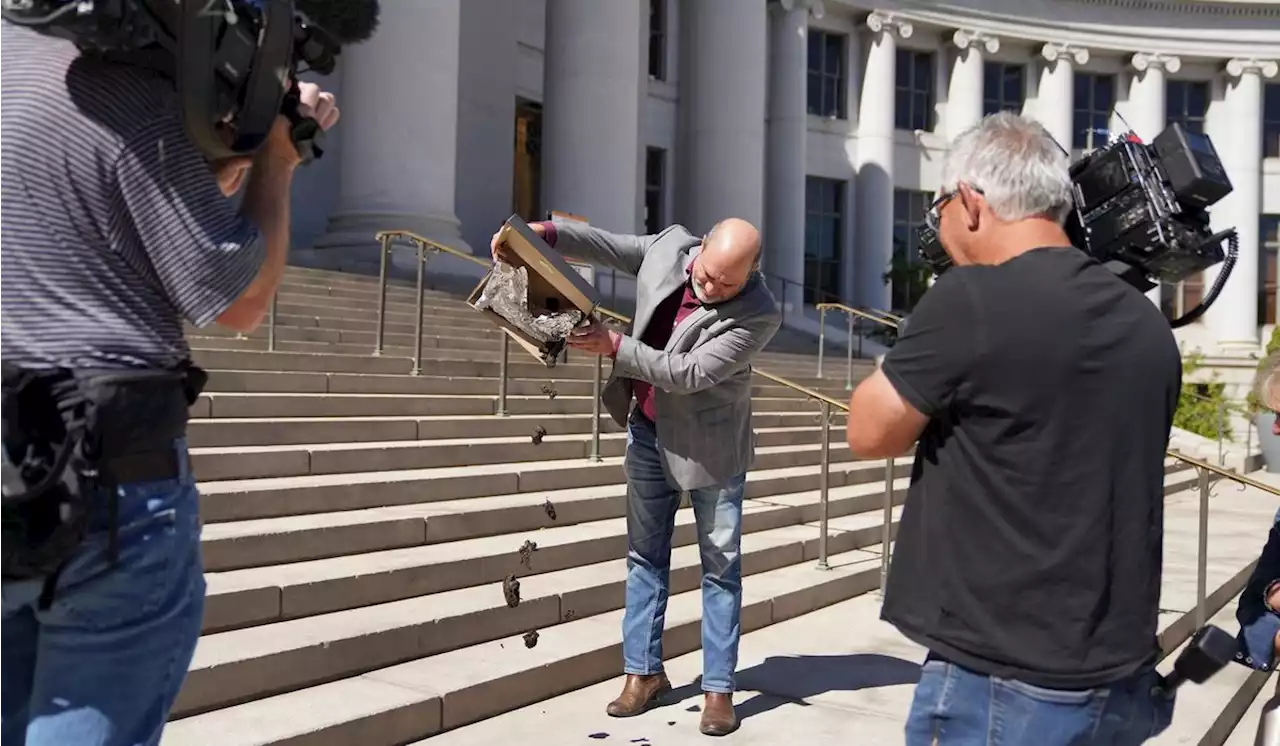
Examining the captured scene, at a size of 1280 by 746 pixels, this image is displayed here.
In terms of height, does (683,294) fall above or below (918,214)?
below

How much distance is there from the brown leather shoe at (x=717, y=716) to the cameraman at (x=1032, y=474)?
2309mm

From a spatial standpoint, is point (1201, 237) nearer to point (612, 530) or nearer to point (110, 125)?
point (110, 125)

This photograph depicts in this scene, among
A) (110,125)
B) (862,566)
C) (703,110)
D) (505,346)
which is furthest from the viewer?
(703,110)

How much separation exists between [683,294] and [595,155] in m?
13.2

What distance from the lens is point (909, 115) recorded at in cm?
3036

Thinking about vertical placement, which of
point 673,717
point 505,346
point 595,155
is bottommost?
point 673,717

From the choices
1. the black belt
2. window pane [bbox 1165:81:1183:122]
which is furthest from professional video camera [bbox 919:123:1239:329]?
window pane [bbox 1165:81:1183:122]

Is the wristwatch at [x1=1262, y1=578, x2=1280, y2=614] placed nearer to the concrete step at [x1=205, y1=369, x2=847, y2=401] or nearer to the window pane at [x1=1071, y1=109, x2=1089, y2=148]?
the concrete step at [x1=205, y1=369, x2=847, y2=401]

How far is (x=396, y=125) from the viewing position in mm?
13992

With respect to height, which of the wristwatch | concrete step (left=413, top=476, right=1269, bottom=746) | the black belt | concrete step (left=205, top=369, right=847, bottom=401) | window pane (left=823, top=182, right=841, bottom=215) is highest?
window pane (left=823, top=182, right=841, bottom=215)

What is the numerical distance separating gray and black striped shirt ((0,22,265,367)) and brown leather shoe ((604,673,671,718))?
301 centimetres

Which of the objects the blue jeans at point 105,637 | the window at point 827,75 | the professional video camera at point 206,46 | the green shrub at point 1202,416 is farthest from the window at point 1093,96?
the blue jeans at point 105,637

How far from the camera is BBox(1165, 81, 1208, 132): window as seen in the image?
106 ft

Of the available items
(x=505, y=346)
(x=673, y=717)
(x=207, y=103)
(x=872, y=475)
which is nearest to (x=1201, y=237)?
(x=207, y=103)
